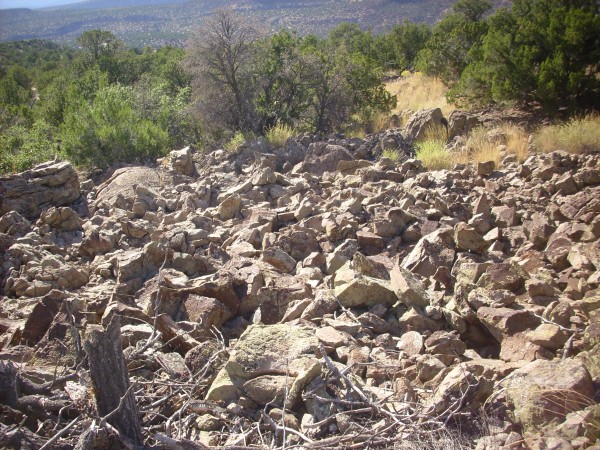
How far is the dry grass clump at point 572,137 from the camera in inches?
304

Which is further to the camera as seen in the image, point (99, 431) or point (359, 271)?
point (359, 271)

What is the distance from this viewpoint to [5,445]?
261cm

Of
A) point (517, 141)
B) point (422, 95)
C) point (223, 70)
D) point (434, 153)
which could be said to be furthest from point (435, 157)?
point (422, 95)

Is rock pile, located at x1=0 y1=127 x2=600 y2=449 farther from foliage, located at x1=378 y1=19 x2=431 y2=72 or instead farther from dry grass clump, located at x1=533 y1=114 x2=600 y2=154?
foliage, located at x1=378 y1=19 x2=431 y2=72

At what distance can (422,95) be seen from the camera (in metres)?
15.1

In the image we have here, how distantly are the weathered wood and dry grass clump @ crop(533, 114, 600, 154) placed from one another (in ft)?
24.1

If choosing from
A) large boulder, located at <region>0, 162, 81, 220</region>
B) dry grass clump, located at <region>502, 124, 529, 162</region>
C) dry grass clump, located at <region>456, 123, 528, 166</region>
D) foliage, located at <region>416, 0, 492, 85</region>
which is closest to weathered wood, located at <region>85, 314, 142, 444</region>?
large boulder, located at <region>0, 162, 81, 220</region>

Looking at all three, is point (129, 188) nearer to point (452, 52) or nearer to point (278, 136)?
point (278, 136)

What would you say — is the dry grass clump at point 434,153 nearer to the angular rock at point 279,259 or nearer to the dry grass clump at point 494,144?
the dry grass clump at point 494,144

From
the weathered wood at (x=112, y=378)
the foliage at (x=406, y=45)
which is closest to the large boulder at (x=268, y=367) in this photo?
the weathered wood at (x=112, y=378)

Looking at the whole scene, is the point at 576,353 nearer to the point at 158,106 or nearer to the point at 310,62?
the point at 310,62

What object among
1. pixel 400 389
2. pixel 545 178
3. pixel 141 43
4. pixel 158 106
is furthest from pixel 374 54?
pixel 141 43

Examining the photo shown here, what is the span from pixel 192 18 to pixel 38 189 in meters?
62.0

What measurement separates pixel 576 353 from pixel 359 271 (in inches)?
79.7
